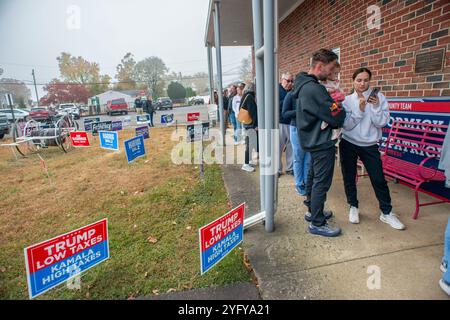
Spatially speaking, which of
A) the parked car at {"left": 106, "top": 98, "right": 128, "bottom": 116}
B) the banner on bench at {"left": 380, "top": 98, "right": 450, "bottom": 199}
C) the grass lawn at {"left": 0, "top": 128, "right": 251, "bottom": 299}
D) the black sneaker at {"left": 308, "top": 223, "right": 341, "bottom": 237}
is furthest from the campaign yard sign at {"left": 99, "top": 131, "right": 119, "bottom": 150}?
the parked car at {"left": 106, "top": 98, "right": 128, "bottom": 116}

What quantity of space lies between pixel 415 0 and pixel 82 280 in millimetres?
4952

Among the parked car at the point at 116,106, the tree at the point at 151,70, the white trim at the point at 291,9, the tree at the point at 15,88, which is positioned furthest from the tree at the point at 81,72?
the white trim at the point at 291,9

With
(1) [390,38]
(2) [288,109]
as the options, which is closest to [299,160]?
(2) [288,109]

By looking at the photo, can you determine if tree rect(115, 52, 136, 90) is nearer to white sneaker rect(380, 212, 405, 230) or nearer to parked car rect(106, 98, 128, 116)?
parked car rect(106, 98, 128, 116)

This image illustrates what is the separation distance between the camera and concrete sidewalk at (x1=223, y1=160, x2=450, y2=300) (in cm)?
200

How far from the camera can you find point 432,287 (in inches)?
77.0

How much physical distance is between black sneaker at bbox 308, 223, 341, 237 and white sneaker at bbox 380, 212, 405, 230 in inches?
22.5

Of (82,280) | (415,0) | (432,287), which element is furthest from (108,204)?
(415,0)

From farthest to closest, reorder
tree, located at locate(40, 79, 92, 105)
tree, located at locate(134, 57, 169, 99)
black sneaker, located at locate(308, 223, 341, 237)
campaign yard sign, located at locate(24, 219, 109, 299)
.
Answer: tree, located at locate(134, 57, 169, 99), tree, located at locate(40, 79, 92, 105), black sneaker, located at locate(308, 223, 341, 237), campaign yard sign, located at locate(24, 219, 109, 299)

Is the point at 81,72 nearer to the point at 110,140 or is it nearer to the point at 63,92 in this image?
the point at 63,92

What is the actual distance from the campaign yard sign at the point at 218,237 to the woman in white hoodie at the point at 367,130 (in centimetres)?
149

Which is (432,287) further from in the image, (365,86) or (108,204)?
(108,204)

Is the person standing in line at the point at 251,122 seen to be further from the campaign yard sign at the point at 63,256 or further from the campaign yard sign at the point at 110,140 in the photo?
the campaign yard sign at the point at 63,256
